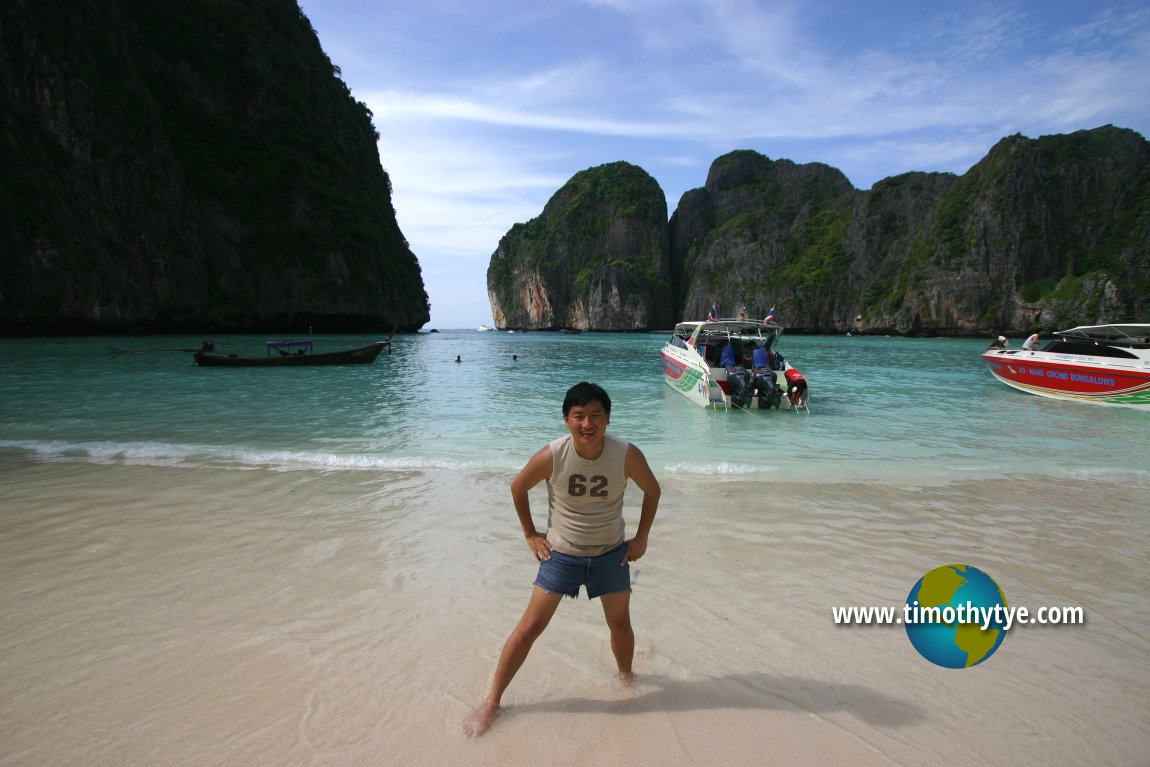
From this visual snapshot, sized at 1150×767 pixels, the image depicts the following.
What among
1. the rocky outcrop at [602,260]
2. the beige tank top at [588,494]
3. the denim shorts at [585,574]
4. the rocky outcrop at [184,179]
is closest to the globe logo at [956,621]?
the denim shorts at [585,574]

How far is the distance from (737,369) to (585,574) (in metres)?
12.7

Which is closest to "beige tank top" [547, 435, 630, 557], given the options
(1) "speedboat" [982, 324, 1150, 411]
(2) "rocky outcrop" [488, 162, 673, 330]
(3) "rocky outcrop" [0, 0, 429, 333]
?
(1) "speedboat" [982, 324, 1150, 411]

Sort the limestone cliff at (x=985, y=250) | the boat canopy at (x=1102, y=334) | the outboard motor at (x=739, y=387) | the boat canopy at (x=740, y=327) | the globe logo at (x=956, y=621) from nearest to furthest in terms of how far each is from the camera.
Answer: the globe logo at (x=956, y=621) → the outboard motor at (x=739, y=387) → the boat canopy at (x=740, y=327) → the boat canopy at (x=1102, y=334) → the limestone cliff at (x=985, y=250)

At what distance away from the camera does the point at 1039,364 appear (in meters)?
17.8

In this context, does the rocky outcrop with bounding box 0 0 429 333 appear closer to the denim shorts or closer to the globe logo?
the denim shorts

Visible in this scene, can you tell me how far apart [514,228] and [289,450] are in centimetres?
17679

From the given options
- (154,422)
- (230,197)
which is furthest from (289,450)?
(230,197)

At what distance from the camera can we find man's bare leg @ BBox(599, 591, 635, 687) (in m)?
2.74

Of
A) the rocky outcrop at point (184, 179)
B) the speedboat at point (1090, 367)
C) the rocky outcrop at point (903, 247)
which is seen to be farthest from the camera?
the rocky outcrop at point (903, 247)

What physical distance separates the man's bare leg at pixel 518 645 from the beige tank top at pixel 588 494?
0.77 ft

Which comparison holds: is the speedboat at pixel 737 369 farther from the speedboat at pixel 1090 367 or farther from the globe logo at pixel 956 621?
the globe logo at pixel 956 621

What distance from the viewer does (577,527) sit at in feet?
8.73

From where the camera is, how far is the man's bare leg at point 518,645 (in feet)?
8.68

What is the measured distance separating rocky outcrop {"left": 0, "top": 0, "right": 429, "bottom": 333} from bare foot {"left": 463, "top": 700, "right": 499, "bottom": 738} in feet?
152
